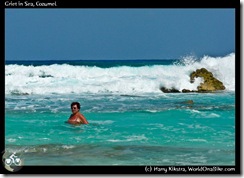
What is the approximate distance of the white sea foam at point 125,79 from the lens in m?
7.14

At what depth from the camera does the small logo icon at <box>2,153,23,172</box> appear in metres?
6.20

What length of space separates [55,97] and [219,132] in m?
2.56

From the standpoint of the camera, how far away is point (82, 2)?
630cm

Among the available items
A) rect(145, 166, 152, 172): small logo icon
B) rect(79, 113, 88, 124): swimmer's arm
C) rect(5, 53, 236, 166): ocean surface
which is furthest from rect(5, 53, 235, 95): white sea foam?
rect(145, 166, 152, 172): small logo icon

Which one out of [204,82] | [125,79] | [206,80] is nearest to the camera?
[206,80]

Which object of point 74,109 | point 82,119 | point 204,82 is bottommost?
point 82,119

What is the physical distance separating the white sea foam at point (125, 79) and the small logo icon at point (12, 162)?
95cm

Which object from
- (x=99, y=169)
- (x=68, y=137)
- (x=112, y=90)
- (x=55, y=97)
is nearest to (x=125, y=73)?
(x=112, y=90)

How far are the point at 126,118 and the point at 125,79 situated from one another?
3.74 ft

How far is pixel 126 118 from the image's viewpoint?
698 centimetres

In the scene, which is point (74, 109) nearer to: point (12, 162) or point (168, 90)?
point (12, 162)

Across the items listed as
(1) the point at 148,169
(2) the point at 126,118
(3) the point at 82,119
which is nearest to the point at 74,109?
(3) the point at 82,119

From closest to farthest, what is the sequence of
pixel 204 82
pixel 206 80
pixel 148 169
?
pixel 148 169 → pixel 206 80 → pixel 204 82

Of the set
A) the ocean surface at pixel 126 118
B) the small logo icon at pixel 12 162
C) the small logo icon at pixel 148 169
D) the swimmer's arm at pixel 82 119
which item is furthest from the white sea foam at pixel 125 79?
the small logo icon at pixel 148 169
